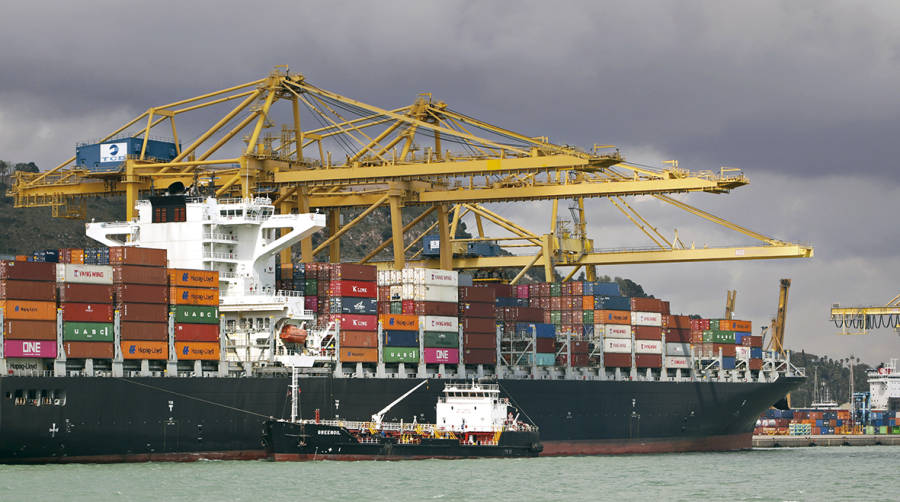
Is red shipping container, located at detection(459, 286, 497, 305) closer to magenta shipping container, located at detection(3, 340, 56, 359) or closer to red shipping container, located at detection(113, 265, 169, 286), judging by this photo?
red shipping container, located at detection(113, 265, 169, 286)

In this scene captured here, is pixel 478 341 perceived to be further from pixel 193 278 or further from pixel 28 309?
pixel 28 309

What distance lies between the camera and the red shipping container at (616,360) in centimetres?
6744

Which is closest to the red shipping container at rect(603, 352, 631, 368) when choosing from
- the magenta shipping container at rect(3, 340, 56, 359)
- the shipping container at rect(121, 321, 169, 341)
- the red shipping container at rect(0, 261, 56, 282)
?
the shipping container at rect(121, 321, 169, 341)

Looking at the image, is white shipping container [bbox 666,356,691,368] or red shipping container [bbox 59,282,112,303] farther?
white shipping container [bbox 666,356,691,368]

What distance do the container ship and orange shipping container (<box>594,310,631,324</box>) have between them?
8cm

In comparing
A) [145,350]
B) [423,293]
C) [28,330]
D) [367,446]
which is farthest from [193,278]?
[423,293]

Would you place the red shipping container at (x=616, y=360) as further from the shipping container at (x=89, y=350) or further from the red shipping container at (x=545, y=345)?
the shipping container at (x=89, y=350)

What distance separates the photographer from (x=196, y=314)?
5134 cm

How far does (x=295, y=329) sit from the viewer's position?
2149 inches

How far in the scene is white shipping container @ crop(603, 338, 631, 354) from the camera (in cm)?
6750

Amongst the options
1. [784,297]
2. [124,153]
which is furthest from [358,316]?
[784,297]

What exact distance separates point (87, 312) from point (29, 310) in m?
2.07

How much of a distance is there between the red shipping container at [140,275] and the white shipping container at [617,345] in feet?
82.2

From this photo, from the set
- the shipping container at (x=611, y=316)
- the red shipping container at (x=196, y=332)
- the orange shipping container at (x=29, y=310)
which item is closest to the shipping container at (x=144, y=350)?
the red shipping container at (x=196, y=332)
